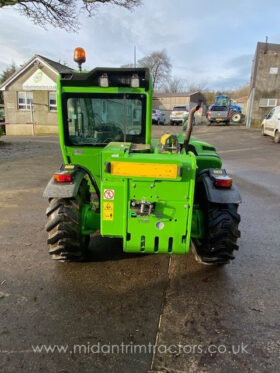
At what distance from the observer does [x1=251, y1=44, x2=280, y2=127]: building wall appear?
23484 mm

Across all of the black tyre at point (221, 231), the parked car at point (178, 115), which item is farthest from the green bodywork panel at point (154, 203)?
the parked car at point (178, 115)

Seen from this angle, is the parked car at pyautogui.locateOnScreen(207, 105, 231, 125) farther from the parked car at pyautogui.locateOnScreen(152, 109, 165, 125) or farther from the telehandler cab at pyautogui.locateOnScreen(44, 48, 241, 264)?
→ the telehandler cab at pyautogui.locateOnScreen(44, 48, 241, 264)

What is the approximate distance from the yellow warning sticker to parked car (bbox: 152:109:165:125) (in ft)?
81.5

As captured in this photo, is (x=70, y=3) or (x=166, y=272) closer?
(x=166, y=272)

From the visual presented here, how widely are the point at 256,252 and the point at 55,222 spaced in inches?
102

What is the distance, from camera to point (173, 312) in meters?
2.57

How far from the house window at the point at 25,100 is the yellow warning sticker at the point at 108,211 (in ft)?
75.7

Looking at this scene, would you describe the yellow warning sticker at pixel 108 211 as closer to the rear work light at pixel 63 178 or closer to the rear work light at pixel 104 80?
the rear work light at pixel 63 178

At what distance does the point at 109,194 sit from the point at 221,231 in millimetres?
1228

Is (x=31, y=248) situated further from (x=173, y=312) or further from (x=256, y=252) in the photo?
(x=256, y=252)

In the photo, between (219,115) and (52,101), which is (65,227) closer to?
(52,101)

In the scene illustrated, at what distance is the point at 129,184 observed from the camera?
8.98 ft

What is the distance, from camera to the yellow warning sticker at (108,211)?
279 centimetres

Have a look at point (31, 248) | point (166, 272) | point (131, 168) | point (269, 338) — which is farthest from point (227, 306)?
point (31, 248)
